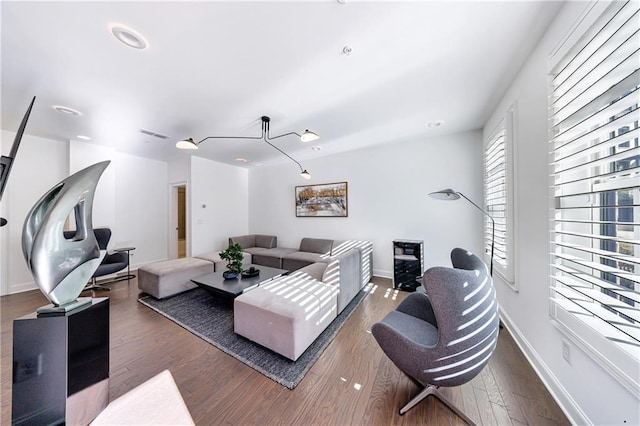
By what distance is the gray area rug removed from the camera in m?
1.79

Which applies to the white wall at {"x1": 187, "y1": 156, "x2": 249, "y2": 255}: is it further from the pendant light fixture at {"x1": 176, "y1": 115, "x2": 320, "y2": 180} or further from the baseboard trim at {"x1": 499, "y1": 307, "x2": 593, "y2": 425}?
the baseboard trim at {"x1": 499, "y1": 307, "x2": 593, "y2": 425}

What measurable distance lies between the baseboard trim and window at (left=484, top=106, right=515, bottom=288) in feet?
1.77

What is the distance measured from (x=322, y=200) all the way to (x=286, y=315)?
3347 millimetres

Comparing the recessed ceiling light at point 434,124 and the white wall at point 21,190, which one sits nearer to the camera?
the recessed ceiling light at point 434,124

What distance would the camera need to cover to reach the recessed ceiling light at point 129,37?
5.01 feet

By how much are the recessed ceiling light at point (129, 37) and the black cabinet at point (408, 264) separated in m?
3.95

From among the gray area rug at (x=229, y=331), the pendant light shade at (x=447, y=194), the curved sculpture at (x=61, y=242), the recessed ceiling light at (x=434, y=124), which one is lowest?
the gray area rug at (x=229, y=331)

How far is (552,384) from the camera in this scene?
1.52m

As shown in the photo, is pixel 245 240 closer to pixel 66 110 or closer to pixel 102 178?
pixel 102 178

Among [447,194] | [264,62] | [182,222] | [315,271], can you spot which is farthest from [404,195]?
[182,222]

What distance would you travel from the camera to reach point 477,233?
3.51 meters

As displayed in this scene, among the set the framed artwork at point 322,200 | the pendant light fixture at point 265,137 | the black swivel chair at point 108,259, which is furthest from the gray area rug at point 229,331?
the pendant light fixture at point 265,137

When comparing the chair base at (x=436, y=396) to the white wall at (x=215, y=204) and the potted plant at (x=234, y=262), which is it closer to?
the potted plant at (x=234, y=262)

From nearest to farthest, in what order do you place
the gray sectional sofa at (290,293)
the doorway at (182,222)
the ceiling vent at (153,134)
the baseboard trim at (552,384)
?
the baseboard trim at (552,384)
the gray sectional sofa at (290,293)
the ceiling vent at (153,134)
the doorway at (182,222)
